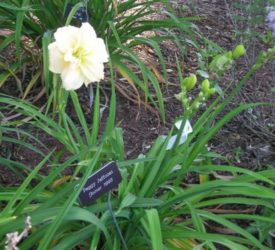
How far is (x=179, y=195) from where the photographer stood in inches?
63.8

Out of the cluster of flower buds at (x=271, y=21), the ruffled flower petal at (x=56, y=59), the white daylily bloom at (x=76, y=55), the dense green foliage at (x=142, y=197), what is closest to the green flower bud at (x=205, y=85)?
the dense green foliage at (x=142, y=197)

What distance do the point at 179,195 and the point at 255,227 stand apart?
0.53m

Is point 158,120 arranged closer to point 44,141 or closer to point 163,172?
point 44,141

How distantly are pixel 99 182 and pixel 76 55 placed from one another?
381 millimetres

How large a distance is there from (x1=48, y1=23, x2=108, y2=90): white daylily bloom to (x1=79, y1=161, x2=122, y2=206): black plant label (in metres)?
0.27

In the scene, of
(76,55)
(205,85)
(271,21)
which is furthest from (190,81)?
(271,21)

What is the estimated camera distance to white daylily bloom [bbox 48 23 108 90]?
134cm

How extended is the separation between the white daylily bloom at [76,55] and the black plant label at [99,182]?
266 mm

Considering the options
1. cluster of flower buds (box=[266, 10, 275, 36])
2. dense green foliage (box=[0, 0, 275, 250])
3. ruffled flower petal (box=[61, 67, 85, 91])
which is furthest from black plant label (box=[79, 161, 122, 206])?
cluster of flower buds (box=[266, 10, 275, 36])

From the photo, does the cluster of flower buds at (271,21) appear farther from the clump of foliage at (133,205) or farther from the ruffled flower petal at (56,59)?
the ruffled flower petal at (56,59)

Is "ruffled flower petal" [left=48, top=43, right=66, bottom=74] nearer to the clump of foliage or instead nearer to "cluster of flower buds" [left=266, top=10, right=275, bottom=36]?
the clump of foliage

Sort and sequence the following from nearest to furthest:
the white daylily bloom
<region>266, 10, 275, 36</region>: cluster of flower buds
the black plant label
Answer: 1. the white daylily bloom
2. the black plant label
3. <region>266, 10, 275, 36</region>: cluster of flower buds

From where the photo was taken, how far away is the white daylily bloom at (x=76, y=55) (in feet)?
4.41

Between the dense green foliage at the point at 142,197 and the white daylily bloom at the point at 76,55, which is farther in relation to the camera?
the dense green foliage at the point at 142,197
